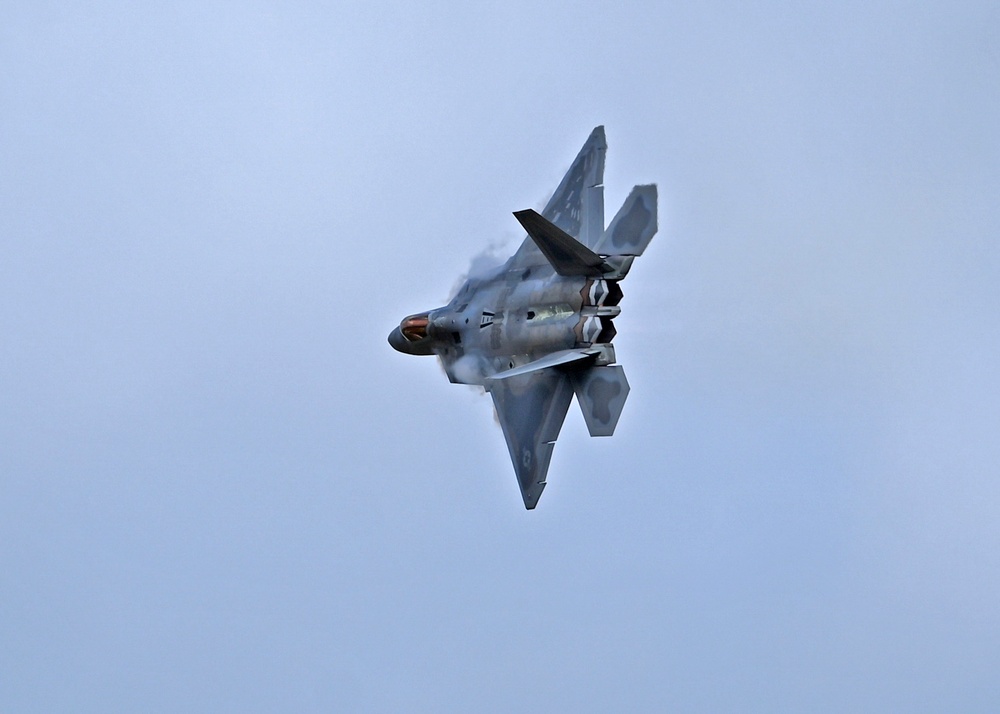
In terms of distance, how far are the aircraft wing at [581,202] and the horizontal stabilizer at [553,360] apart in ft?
8.11

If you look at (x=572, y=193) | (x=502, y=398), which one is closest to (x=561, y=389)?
(x=502, y=398)

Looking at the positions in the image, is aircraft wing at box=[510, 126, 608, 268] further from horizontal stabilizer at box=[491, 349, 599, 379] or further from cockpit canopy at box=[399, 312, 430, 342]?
cockpit canopy at box=[399, 312, 430, 342]

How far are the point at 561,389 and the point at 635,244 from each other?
3115 millimetres

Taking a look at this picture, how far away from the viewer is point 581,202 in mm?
33656

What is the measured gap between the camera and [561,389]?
32.5 meters

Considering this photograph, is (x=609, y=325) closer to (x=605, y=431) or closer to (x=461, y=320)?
(x=605, y=431)

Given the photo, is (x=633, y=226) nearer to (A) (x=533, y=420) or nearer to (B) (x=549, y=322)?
(B) (x=549, y=322)

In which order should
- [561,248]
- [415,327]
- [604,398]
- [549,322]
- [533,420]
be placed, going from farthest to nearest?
[415,327] < [533,420] < [549,322] < [604,398] < [561,248]

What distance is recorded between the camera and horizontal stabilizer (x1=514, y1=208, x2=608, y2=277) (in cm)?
3016

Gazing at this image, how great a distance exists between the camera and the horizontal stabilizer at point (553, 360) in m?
30.0

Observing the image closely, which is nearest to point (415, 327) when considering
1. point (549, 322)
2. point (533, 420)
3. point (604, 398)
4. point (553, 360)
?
point (533, 420)

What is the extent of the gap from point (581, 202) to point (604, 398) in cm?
437

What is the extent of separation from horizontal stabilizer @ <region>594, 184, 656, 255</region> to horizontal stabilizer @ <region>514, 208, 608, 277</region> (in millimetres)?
366

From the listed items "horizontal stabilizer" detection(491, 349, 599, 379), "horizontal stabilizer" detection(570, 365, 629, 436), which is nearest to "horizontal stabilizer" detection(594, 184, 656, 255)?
"horizontal stabilizer" detection(491, 349, 599, 379)
